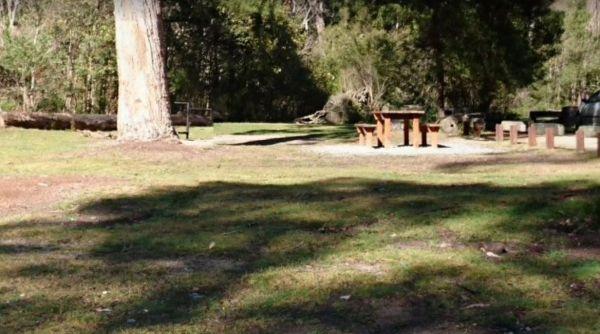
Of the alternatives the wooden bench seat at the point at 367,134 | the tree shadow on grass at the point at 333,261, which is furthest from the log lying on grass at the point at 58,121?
the tree shadow on grass at the point at 333,261

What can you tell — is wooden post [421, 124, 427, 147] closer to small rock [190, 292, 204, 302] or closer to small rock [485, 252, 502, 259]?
small rock [485, 252, 502, 259]

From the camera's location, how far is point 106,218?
7836 millimetres

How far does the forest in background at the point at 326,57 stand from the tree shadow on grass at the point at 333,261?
14.6 meters

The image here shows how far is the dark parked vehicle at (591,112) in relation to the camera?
22.1 m

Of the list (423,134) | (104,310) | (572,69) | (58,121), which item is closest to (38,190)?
(104,310)

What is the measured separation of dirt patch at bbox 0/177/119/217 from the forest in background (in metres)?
13.3

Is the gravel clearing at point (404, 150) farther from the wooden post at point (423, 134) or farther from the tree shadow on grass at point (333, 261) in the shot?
the tree shadow on grass at point (333, 261)

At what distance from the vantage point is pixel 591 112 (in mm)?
22406

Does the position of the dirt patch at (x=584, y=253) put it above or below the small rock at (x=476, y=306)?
above

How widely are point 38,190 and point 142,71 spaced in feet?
21.1

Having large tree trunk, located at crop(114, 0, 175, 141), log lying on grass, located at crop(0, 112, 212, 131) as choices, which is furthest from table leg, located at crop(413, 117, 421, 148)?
log lying on grass, located at crop(0, 112, 212, 131)

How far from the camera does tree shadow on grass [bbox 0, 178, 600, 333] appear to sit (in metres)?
4.47

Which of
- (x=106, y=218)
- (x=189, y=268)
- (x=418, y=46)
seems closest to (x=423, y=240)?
(x=189, y=268)

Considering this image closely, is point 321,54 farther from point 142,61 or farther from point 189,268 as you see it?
point 189,268
